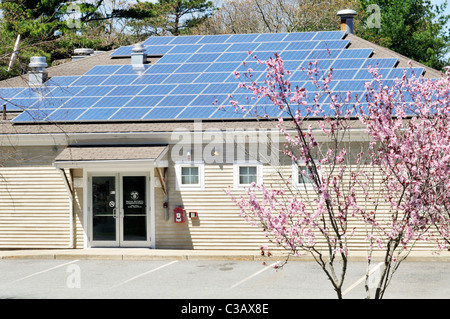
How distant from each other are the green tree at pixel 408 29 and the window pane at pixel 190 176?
3258 cm

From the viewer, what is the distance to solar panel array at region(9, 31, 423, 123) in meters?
22.4

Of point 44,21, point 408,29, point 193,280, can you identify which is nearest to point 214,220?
point 193,280

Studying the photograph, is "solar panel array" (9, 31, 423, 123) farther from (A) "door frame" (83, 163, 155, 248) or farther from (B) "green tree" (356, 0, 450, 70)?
(B) "green tree" (356, 0, 450, 70)

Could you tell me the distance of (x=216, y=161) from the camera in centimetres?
2142

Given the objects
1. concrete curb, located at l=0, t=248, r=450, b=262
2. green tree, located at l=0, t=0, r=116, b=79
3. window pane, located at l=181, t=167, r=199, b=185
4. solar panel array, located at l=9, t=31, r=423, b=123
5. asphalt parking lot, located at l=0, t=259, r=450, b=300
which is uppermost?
green tree, located at l=0, t=0, r=116, b=79

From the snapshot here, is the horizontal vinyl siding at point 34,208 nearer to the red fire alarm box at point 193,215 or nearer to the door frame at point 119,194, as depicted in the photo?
the door frame at point 119,194

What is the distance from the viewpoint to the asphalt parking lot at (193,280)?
15.2 m

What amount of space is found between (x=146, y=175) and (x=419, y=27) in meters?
37.6

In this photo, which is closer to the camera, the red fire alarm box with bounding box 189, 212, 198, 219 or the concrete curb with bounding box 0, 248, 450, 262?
the concrete curb with bounding box 0, 248, 450, 262

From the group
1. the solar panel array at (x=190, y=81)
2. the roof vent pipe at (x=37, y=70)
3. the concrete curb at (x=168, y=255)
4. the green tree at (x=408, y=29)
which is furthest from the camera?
the green tree at (x=408, y=29)

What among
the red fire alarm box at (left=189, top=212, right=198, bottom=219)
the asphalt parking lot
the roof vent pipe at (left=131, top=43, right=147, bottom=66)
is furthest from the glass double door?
the roof vent pipe at (left=131, top=43, right=147, bottom=66)

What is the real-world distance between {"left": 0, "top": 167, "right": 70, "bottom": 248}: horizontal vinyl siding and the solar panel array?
158 centimetres

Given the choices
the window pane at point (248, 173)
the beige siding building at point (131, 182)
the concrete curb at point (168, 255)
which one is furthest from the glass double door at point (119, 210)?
the window pane at point (248, 173)
